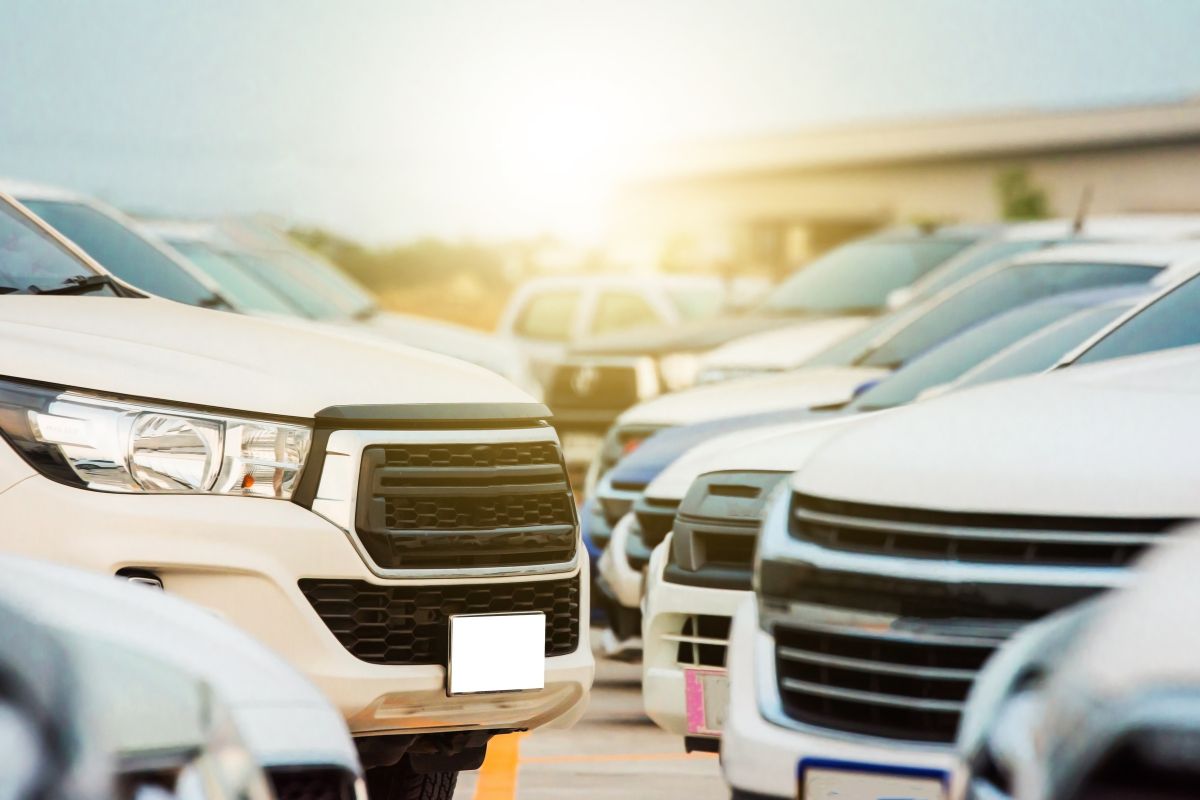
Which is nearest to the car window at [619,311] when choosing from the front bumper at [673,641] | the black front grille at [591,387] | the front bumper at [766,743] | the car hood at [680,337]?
the car hood at [680,337]

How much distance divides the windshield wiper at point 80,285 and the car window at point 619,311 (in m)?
11.8

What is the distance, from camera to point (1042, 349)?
672 centimetres

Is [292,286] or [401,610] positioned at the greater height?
[292,286]

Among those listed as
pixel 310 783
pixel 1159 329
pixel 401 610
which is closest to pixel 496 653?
pixel 401 610

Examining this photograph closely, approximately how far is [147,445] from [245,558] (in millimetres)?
355

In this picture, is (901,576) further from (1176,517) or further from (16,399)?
(16,399)

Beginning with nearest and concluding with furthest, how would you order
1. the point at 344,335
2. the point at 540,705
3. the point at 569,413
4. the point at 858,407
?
the point at 540,705, the point at 344,335, the point at 858,407, the point at 569,413

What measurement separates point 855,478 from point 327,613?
A: 132 cm

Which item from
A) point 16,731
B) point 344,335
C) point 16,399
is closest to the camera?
point 16,731

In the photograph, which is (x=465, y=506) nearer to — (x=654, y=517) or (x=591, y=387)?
(x=654, y=517)

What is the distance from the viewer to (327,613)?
4.52 meters

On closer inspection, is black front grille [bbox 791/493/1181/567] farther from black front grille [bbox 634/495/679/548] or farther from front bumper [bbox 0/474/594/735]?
black front grille [bbox 634/495/679/548]

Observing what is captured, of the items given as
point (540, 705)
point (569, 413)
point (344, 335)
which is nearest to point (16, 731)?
point (540, 705)

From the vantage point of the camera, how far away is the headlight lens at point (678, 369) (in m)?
13.2
